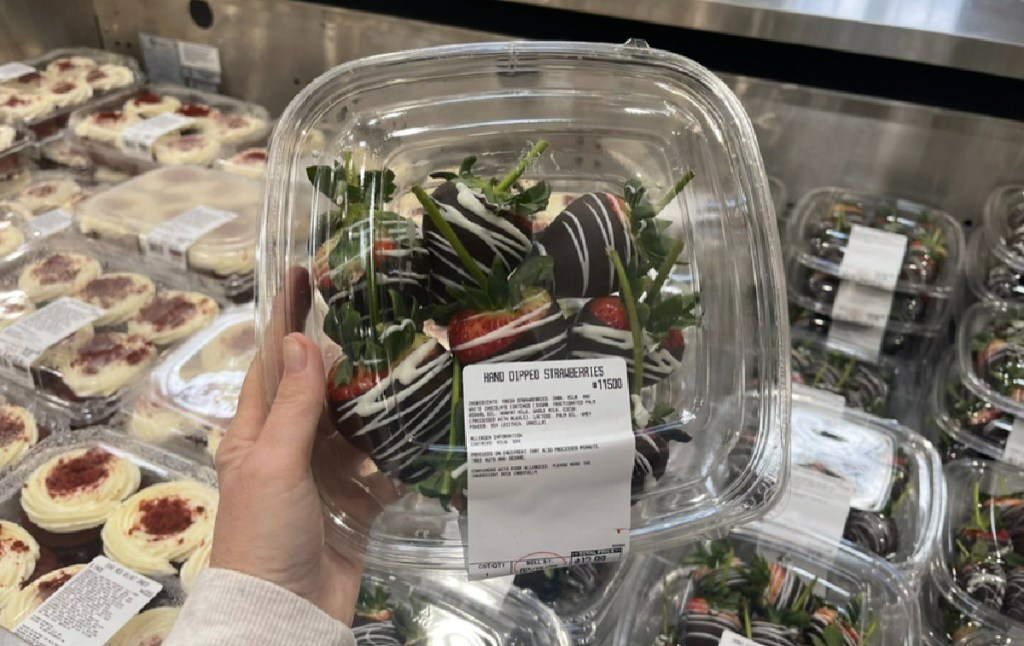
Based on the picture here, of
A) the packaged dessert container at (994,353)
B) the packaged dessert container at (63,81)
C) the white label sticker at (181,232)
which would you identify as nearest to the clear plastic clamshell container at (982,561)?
the packaged dessert container at (994,353)

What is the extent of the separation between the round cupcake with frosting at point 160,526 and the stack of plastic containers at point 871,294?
112 centimetres

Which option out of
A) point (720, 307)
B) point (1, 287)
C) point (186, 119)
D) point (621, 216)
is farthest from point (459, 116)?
point (186, 119)

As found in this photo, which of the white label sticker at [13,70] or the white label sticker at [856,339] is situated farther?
the white label sticker at [13,70]

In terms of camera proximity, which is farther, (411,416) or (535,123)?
(535,123)

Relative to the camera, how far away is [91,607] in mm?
1154

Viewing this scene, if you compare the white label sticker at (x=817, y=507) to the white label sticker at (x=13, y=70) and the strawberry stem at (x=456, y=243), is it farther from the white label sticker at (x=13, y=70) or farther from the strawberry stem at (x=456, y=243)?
the white label sticker at (x=13, y=70)

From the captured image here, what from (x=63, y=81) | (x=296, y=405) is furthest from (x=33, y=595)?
(x=63, y=81)

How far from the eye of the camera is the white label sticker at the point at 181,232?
6.05 feet

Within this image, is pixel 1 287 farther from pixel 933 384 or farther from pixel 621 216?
pixel 933 384

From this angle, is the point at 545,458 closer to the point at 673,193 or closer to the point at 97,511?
the point at 673,193

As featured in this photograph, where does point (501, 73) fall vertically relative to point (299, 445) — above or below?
above

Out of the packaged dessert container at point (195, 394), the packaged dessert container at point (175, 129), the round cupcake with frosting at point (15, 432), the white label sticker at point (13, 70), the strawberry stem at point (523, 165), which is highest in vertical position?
the strawberry stem at point (523, 165)

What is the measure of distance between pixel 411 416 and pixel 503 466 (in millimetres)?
102

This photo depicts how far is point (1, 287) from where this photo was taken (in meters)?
1.74
